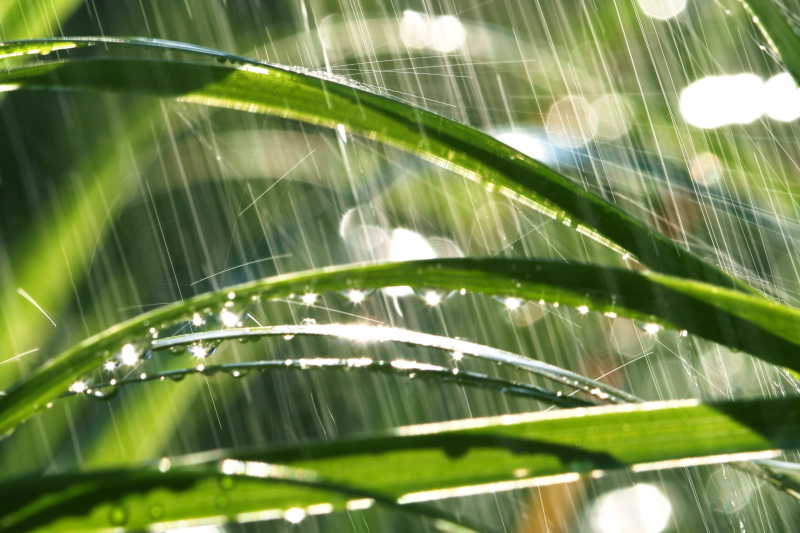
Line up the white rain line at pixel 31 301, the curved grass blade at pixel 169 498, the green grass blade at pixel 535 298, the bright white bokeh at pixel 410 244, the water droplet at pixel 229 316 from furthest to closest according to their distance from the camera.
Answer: the bright white bokeh at pixel 410 244, the white rain line at pixel 31 301, the water droplet at pixel 229 316, the green grass blade at pixel 535 298, the curved grass blade at pixel 169 498

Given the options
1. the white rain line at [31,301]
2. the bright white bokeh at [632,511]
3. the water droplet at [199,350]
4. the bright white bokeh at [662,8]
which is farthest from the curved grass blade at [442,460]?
the bright white bokeh at [662,8]

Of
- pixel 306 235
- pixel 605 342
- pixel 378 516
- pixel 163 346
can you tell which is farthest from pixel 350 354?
pixel 163 346

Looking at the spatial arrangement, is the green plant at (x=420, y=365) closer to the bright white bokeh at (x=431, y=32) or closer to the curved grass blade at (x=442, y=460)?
the curved grass blade at (x=442, y=460)

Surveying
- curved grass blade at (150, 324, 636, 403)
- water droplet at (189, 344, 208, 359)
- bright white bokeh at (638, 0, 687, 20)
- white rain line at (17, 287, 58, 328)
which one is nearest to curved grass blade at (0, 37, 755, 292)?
curved grass blade at (150, 324, 636, 403)

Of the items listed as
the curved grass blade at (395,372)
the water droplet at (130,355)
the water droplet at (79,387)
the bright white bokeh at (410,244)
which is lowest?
the curved grass blade at (395,372)

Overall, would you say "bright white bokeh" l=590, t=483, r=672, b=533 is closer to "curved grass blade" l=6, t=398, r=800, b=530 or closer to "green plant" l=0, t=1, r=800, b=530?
"green plant" l=0, t=1, r=800, b=530

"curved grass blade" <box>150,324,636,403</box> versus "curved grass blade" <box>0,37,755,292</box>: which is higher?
"curved grass blade" <box>0,37,755,292</box>

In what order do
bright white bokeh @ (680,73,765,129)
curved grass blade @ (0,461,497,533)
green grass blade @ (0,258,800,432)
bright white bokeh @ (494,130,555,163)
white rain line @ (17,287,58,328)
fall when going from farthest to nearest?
bright white bokeh @ (680,73,765,129), bright white bokeh @ (494,130,555,163), white rain line @ (17,287,58,328), green grass blade @ (0,258,800,432), curved grass blade @ (0,461,497,533)
